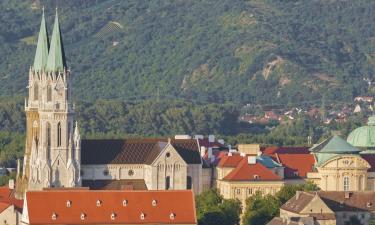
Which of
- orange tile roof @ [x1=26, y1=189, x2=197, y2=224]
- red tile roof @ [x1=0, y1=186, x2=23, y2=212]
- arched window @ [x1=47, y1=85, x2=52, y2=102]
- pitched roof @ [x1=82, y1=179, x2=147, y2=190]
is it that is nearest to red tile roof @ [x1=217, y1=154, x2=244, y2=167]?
pitched roof @ [x1=82, y1=179, x2=147, y2=190]

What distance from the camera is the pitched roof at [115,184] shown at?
404 feet

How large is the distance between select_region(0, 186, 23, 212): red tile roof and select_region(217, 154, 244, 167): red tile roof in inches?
538

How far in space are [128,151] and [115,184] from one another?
3.56 metres

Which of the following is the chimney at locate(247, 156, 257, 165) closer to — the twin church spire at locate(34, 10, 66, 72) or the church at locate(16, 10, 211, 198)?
the church at locate(16, 10, 211, 198)

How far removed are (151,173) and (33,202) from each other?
81.7 ft

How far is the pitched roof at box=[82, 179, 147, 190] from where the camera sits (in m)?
123

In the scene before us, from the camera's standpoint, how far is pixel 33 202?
10144 cm

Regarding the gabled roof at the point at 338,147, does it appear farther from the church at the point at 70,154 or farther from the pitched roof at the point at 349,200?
the pitched roof at the point at 349,200

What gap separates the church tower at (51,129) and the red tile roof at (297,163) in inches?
617

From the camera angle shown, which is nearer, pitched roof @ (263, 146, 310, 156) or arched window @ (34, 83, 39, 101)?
arched window @ (34, 83, 39, 101)

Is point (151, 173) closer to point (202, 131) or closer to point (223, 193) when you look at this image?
point (223, 193)

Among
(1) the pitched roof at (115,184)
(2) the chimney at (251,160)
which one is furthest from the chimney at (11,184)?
(2) the chimney at (251,160)

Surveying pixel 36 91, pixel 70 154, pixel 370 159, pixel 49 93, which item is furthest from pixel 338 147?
pixel 36 91

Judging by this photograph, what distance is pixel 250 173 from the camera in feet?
415
